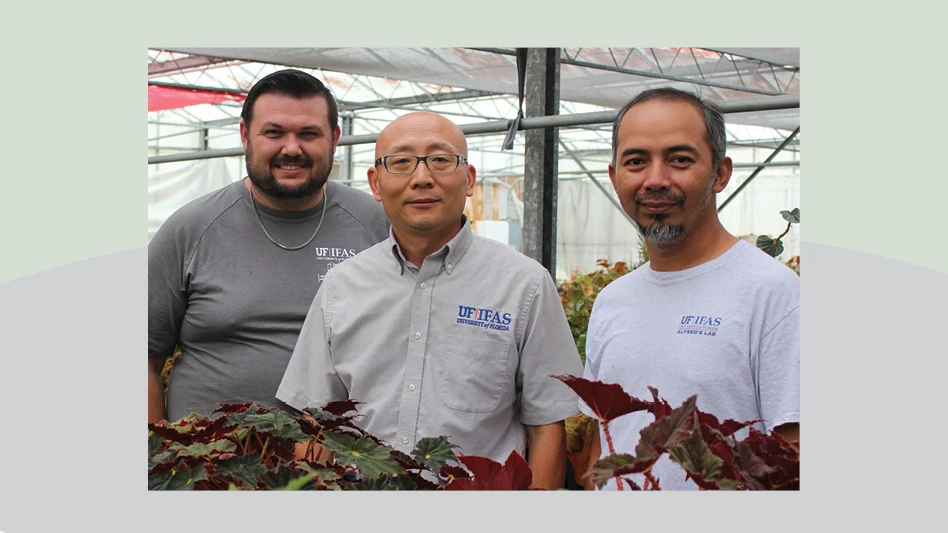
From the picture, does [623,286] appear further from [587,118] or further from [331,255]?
[587,118]

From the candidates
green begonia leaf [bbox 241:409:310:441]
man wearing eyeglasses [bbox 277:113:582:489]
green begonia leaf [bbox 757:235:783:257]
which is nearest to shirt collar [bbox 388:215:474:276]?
man wearing eyeglasses [bbox 277:113:582:489]

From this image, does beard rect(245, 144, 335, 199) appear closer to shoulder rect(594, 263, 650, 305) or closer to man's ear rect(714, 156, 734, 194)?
shoulder rect(594, 263, 650, 305)

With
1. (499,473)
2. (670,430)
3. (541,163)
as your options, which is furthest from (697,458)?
(541,163)

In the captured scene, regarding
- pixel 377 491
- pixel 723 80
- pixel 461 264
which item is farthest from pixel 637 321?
pixel 723 80

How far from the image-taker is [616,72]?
26.0ft

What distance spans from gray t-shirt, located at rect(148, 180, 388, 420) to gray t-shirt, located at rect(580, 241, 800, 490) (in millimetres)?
821

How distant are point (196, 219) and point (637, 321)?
1.15m

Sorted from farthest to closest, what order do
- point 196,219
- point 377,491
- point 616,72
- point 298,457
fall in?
1. point 616,72
2. point 196,219
3. point 298,457
4. point 377,491

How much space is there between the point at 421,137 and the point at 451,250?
256 millimetres

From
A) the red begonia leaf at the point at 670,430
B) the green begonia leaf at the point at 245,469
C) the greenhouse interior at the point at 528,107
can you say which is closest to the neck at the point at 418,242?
the green begonia leaf at the point at 245,469

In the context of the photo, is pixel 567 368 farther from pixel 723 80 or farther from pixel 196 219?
pixel 723 80

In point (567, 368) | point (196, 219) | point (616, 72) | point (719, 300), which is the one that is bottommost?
point (567, 368)

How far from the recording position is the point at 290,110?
6.71ft

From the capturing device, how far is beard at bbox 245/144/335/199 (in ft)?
6.84
